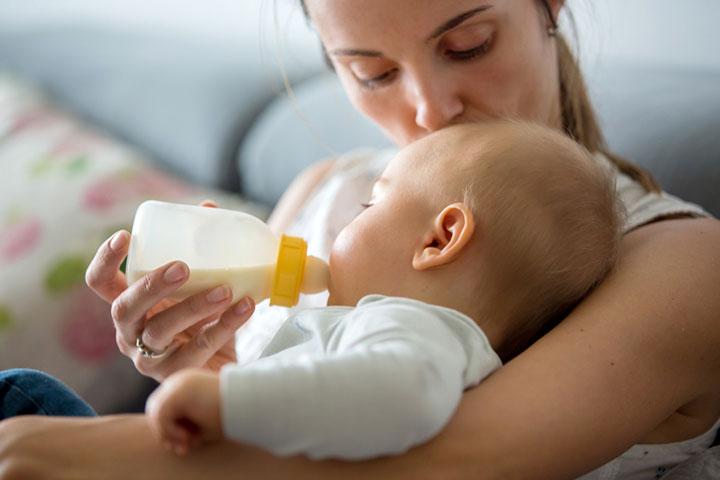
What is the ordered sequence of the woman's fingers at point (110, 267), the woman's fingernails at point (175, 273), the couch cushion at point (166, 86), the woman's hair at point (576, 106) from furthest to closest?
the couch cushion at point (166, 86) < the woman's hair at point (576, 106) < the woman's fingers at point (110, 267) < the woman's fingernails at point (175, 273)

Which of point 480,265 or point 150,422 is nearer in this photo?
point 150,422

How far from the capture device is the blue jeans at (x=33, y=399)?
987 mm

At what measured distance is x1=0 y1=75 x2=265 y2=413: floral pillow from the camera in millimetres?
1847

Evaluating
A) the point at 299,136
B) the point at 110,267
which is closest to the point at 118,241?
the point at 110,267

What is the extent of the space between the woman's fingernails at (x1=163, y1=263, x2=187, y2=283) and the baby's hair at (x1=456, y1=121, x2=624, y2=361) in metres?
0.33

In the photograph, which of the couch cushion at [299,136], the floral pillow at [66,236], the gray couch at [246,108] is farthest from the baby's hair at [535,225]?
the floral pillow at [66,236]

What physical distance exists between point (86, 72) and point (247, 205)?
85 centimetres

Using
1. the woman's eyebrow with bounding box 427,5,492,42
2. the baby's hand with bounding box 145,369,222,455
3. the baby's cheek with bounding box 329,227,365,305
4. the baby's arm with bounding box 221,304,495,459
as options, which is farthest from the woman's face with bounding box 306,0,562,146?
the baby's hand with bounding box 145,369,222,455

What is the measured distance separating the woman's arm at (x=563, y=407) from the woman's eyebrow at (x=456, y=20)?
361 millimetres

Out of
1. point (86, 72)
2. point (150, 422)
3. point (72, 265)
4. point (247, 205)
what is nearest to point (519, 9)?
point (150, 422)

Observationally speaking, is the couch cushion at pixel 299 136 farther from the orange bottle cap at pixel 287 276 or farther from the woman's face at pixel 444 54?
the orange bottle cap at pixel 287 276

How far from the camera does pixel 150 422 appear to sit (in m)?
0.77

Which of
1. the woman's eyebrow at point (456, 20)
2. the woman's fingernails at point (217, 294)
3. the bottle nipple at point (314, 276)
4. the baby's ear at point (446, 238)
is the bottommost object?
the bottle nipple at point (314, 276)

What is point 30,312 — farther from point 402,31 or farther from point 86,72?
point 402,31
